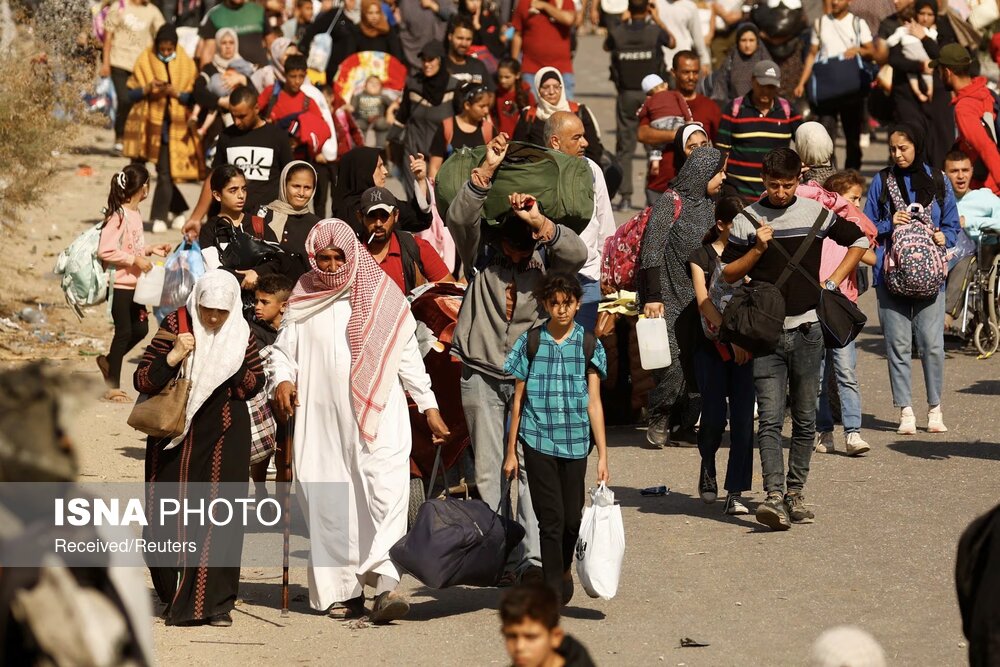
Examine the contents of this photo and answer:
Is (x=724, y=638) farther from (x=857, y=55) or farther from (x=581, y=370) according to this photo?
(x=857, y=55)

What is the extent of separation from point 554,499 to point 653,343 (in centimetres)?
284

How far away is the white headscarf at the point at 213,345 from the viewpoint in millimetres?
8289

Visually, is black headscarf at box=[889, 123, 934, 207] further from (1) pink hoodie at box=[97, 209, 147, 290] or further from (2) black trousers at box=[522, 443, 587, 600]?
(1) pink hoodie at box=[97, 209, 147, 290]

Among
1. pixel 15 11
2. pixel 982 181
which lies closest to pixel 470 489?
pixel 982 181

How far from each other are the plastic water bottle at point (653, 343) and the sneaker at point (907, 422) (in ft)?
5.69

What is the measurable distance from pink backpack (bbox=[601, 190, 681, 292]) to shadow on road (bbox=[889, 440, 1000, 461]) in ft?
6.17

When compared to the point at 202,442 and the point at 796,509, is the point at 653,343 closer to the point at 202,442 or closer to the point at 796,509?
the point at 796,509

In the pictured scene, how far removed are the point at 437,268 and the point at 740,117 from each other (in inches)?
156

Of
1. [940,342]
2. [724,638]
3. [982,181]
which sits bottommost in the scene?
[724,638]

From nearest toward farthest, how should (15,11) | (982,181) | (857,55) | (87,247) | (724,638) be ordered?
(724,638) → (87,247) → (982,181) → (15,11) → (857,55)

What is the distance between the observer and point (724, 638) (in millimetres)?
7668

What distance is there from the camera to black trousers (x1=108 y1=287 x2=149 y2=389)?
12.6m

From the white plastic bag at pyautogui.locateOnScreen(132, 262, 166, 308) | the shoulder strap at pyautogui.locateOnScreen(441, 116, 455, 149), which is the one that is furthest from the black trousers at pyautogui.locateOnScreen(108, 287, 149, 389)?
the shoulder strap at pyautogui.locateOnScreen(441, 116, 455, 149)

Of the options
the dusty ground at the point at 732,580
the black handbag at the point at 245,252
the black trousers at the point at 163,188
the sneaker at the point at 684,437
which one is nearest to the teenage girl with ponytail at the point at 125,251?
the dusty ground at the point at 732,580
